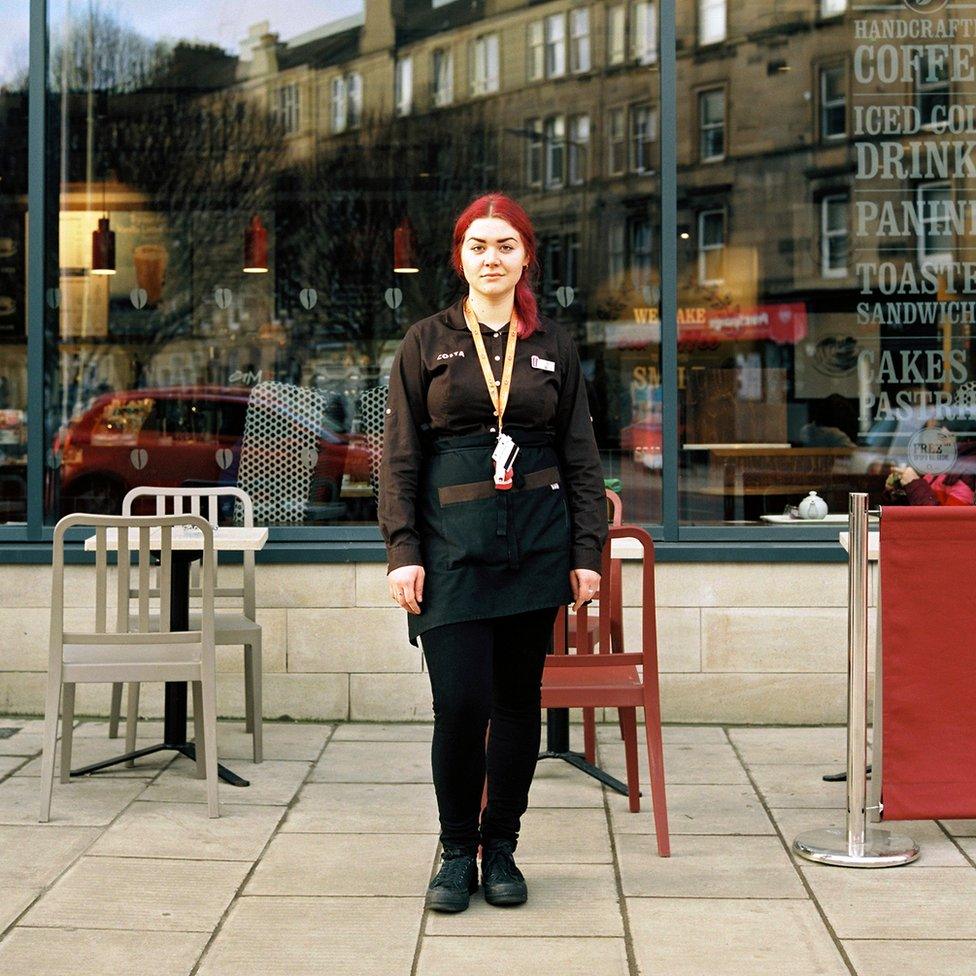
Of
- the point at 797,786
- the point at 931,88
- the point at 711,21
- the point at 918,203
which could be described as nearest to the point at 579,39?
the point at 711,21

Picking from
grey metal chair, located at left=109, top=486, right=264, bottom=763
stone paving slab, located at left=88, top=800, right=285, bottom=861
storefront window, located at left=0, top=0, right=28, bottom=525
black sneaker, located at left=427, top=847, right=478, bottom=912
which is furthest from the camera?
storefront window, located at left=0, top=0, right=28, bottom=525

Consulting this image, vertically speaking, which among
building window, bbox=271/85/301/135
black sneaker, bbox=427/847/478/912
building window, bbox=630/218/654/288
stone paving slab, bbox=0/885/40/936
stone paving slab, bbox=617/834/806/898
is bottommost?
stone paving slab, bbox=617/834/806/898

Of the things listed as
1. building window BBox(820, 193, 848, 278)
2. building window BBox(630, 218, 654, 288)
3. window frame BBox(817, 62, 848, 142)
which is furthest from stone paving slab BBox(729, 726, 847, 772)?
window frame BBox(817, 62, 848, 142)

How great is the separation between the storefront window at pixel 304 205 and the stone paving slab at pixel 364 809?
2173mm

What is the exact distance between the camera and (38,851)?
14.3ft

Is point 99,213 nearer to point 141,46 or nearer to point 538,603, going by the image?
point 141,46

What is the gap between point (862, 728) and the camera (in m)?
4.34

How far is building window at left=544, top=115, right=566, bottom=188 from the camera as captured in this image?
8125 mm

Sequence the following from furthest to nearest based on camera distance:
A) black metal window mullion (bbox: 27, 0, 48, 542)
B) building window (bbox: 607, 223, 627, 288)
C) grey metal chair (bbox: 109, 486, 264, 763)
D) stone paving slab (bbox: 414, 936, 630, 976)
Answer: building window (bbox: 607, 223, 627, 288) → black metal window mullion (bbox: 27, 0, 48, 542) → grey metal chair (bbox: 109, 486, 264, 763) → stone paving slab (bbox: 414, 936, 630, 976)

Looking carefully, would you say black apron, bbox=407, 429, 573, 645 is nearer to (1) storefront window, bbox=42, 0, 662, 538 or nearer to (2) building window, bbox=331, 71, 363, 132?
(1) storefront window, bbox=42, 0, 662, 538

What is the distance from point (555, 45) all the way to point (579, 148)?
1.86 feet

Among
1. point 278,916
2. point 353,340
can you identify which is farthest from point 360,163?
point 278,916

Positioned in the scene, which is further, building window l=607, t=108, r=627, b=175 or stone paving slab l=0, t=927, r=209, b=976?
building window l=607, t=108, r=627, b=175

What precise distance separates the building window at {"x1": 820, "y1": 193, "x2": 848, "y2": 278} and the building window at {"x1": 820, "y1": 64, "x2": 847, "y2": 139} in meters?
0.31
